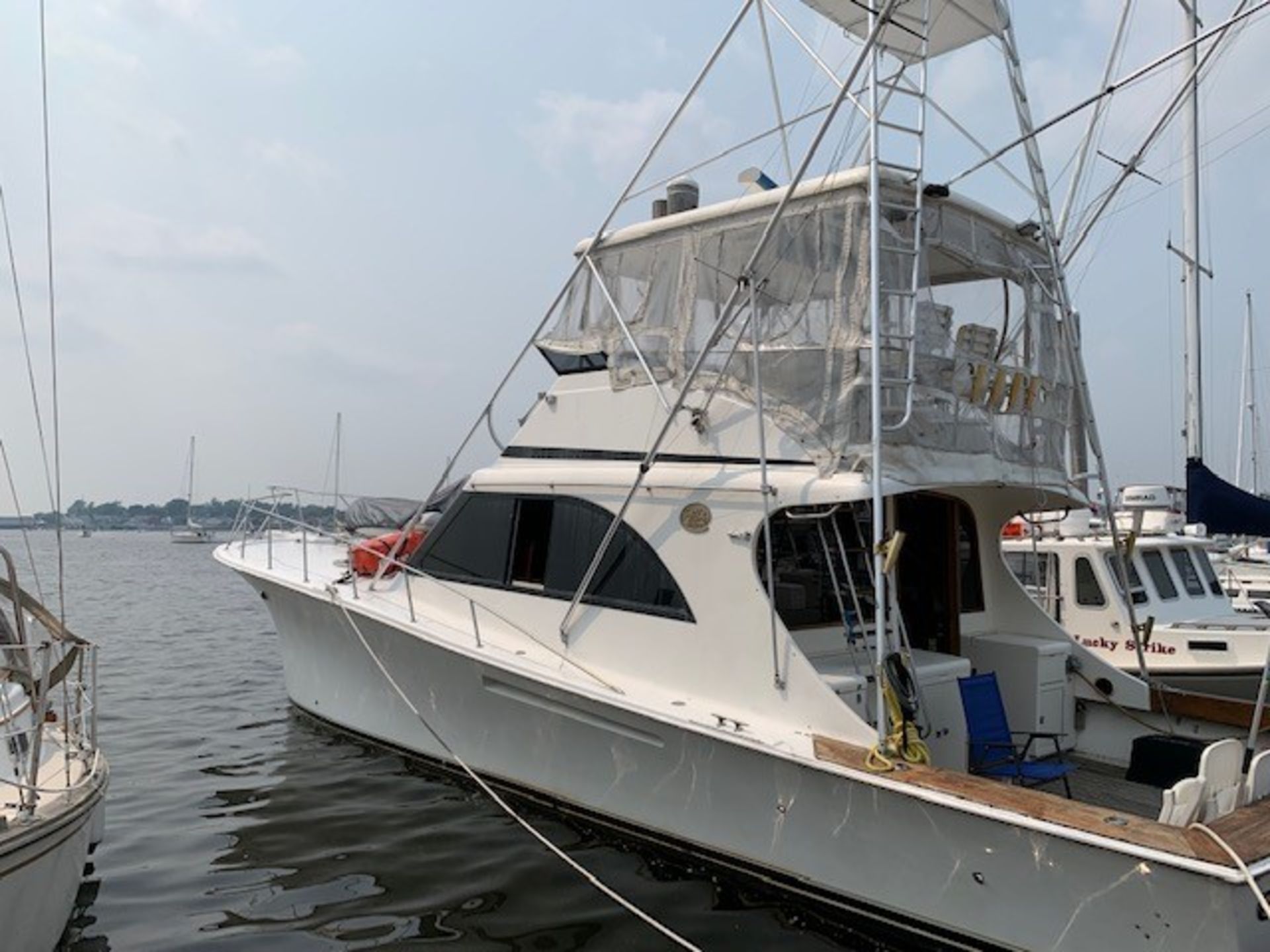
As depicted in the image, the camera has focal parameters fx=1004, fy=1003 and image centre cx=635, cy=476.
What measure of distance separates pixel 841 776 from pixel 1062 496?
292 centimetres

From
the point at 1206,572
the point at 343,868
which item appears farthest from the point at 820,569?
the point at 1206,572

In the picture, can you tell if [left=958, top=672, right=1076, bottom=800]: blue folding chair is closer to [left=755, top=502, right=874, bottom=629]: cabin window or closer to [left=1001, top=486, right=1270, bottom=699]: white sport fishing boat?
[left=755, top=502, right=874, bottom=629]: cabin window

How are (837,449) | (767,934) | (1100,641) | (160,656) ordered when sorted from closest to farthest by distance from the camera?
(767,934) < (837,449) < (1100,641) < (160,656)

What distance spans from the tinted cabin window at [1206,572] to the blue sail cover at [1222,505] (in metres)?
5.11

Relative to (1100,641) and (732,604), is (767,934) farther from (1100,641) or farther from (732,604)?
(1100,641)

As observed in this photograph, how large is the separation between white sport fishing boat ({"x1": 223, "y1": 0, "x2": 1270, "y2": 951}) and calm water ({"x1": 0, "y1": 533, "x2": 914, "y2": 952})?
270 millimetres

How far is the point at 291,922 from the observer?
18.2 feet

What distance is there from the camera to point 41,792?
15.2 feet

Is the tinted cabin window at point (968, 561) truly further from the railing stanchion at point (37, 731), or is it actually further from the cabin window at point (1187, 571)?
the cabin window at point (1187, 571)

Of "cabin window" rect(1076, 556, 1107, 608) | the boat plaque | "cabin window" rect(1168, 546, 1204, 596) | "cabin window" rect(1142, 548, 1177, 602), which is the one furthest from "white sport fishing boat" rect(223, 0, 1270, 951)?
"cabin window" rect(1168, 546, 1204, 596)

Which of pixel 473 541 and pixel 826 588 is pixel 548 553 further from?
pixel 826 588

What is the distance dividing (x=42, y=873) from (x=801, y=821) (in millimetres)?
3502

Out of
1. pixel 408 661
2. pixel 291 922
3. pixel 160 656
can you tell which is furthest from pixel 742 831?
pixel 160 656

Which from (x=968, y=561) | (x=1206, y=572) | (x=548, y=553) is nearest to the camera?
(x=548, y=553)
